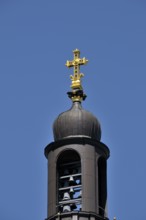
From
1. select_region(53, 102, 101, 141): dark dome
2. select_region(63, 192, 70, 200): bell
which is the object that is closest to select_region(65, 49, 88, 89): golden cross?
select_region(53, 102, 101, 141): dark dome

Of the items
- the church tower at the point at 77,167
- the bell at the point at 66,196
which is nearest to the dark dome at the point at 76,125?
the church tower at the point at 77,167

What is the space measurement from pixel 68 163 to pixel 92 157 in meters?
1.62

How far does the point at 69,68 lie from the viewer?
8994cm

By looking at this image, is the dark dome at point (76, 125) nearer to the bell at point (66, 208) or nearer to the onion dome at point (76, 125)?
the onion dome at point (76, 125)

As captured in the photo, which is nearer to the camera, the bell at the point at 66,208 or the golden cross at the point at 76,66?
the bell at the point at 66,208

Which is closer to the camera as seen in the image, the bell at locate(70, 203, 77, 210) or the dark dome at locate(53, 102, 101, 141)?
the bell at locate(70, 203, 77, 210)

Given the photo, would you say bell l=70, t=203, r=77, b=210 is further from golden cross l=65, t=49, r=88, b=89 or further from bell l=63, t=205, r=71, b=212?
golden cross l=65, t=49, r=88, b=89

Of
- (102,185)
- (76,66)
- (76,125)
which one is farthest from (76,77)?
(102,185)

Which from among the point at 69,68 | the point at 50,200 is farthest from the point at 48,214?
the point at 69,68

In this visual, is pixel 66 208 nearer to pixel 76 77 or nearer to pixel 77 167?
pixel 77 167

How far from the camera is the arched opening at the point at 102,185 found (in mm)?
85250

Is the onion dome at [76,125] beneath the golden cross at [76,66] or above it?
beneath

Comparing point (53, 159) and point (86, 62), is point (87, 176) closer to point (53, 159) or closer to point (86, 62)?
point (53, 159)

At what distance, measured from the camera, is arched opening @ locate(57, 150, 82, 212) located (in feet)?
278
